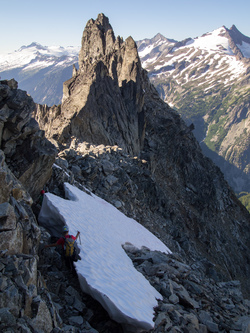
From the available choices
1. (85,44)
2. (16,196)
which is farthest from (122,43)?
(16,196)

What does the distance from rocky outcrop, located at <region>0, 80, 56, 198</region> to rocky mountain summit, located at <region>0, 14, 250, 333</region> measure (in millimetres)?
56

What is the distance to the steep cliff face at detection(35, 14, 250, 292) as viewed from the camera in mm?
34250

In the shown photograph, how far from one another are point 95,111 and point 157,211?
56.9 feet

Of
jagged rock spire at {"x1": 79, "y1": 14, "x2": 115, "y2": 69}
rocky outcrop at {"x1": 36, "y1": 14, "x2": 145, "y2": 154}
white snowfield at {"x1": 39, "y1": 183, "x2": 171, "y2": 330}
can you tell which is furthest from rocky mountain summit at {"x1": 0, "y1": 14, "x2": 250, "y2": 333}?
white snowfield at {"x1": 39, "y1": 183, "x2": 171, "y2": 330}

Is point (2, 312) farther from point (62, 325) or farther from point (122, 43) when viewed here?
point (122, 43)

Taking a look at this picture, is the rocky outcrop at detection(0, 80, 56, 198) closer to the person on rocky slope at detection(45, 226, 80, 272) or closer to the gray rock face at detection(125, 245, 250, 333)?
the person on rocky slope at detection(45, 226, 80, 272)

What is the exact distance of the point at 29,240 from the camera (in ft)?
33.3

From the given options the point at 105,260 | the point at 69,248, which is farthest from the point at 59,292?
the point at 105,260

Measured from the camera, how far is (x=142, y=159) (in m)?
45.2

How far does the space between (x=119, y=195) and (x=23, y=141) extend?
1743cm

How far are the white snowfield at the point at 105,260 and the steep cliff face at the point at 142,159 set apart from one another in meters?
8.63

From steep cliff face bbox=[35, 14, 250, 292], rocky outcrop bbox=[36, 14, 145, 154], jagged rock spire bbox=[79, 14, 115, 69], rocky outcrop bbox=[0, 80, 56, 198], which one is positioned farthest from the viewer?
jagged rock spire bbox=[79, 14, 115, 69]

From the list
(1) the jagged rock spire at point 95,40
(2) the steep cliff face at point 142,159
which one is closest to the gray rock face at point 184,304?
(2) the steep cliff face at point 142,159

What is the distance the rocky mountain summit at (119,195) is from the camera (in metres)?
8.90
